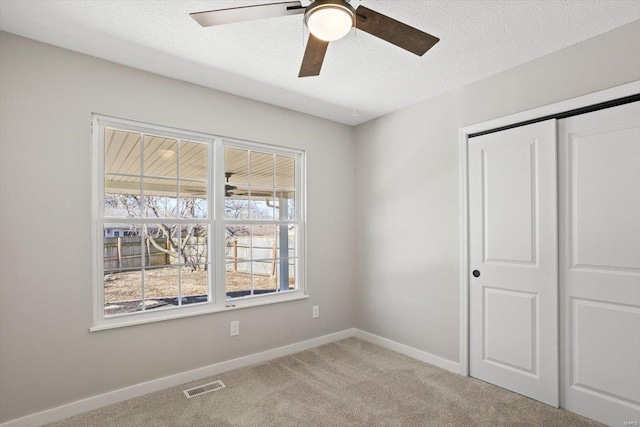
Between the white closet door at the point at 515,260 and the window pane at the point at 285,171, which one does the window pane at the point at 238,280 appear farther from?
the white closet door at the point at 515,260

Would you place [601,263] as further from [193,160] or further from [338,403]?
[193,160]

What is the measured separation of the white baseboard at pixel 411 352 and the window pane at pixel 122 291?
2.42 metres

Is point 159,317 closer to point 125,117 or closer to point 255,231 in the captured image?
point 255,231

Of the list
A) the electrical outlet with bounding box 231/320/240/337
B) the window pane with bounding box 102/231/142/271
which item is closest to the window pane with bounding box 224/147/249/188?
the window pane with bounding box 102/231/142/271

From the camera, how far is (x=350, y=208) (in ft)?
13.9

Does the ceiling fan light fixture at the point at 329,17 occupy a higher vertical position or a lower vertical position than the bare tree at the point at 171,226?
higher

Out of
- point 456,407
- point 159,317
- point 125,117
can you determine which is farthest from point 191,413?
point 125,117

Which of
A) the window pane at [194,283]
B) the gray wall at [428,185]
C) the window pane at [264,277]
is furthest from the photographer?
the window pane at [264,277]

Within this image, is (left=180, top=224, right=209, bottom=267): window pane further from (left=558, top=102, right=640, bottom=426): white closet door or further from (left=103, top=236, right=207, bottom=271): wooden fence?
(left=558, top=102, right=640, bottom=426): white closet door

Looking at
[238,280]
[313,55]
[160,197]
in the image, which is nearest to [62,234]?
[160,197]

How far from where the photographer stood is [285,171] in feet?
12.5

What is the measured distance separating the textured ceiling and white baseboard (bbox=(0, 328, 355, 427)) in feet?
8.22

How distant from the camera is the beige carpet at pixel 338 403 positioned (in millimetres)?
2363

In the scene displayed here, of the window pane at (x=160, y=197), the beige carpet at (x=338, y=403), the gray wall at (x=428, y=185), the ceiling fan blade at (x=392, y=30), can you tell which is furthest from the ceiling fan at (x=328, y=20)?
the beige carpet at (x=338, y=403)
